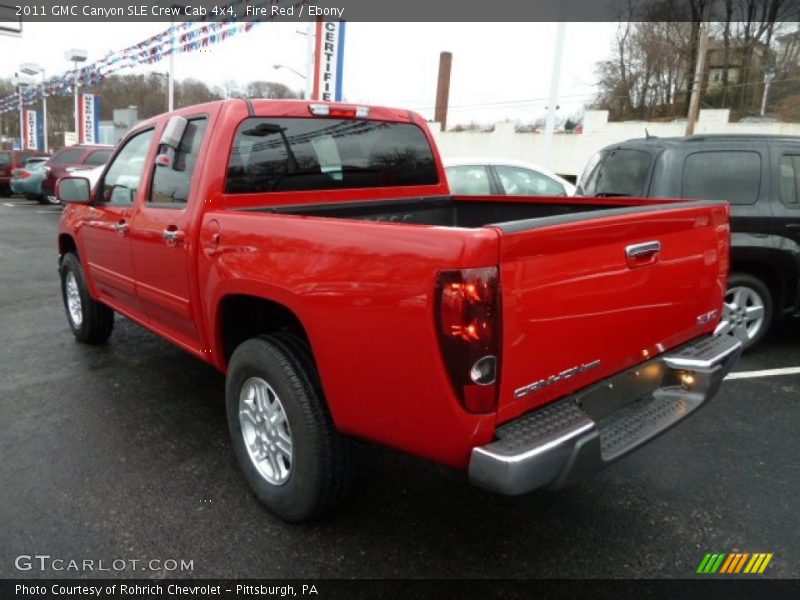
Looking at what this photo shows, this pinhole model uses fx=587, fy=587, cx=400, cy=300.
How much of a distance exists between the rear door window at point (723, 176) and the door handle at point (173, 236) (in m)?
3.74

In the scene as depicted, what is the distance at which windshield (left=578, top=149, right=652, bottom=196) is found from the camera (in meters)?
4.82

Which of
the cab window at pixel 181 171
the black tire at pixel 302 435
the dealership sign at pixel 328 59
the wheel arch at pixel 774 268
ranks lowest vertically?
the black tire at pixel 302 435

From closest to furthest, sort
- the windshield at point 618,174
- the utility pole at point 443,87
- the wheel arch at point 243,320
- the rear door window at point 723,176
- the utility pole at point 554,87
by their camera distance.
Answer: the wheel arch at point 243,320 → the rear door window at point 723,176 → the windshield at point 618,174 → the utility pole at point 554,87 → the utility pole at point 443,87

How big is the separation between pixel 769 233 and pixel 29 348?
20.0 feet

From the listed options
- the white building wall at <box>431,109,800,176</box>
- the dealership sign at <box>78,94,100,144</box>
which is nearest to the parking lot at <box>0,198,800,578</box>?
the white building wall at <box>431,109,800,176</box>

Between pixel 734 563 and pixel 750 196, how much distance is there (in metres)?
3.27

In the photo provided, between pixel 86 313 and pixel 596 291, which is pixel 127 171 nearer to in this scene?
pixel 86 313

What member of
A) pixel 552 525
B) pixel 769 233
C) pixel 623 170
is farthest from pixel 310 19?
pixel 552 525

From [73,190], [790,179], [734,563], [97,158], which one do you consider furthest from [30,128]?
[734,563]

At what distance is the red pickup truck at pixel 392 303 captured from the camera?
1.82 metres

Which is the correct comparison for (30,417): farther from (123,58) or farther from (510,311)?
(123,58)

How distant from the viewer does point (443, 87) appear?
4656 cm

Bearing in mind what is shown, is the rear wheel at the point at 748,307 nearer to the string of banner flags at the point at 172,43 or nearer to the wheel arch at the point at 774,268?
the wheel arch at the point at 774,268

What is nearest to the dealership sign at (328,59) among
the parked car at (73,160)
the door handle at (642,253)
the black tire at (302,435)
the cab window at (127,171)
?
the parked car at (73,160)
